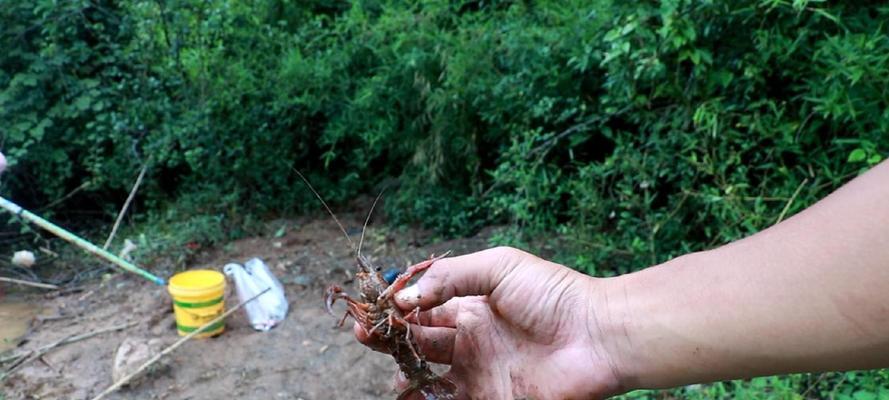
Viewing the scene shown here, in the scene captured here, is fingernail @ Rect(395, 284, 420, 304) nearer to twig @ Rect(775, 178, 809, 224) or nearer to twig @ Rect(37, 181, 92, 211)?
twig @ Rect(775, 178, 809, 224)

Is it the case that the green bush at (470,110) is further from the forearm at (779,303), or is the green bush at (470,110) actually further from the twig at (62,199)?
the forearm at (779,303)

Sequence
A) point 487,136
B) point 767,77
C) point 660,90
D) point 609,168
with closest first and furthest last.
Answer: point 767,77 < point 660,90 < point 609,168 < point 487,136

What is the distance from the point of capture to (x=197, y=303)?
4477 millimetres

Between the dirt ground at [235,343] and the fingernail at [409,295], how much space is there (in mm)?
1831

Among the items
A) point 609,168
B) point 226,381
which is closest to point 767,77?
point 609,168

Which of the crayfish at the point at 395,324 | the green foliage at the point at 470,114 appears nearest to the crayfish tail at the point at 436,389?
the crayfish at the point at 395,324

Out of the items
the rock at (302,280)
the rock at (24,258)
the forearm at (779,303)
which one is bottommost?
the rock at (302,280)

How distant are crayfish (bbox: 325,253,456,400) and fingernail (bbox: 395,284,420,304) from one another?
31mm

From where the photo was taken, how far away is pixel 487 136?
574cm

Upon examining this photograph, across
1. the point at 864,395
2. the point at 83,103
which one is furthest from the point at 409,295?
the point at 83,103

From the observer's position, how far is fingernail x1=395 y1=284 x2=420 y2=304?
2.27 m

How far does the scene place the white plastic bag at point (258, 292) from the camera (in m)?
4.79

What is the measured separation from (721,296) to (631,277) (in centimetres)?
41

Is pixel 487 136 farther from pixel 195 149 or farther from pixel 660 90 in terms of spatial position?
pixel 195 149
